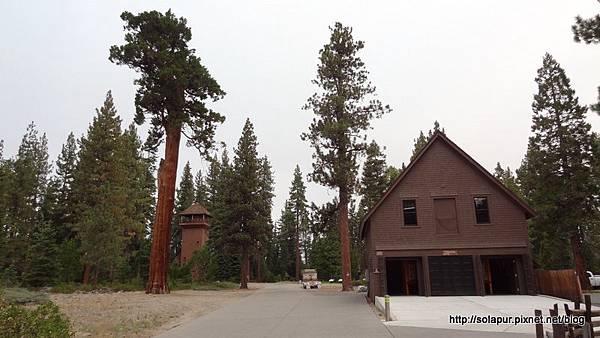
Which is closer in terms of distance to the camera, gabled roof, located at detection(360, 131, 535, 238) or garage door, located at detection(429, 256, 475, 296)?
garage door, located at detection(429, 256, 475, 296)

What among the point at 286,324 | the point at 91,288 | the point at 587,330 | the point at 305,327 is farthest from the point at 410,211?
the point at 91,288

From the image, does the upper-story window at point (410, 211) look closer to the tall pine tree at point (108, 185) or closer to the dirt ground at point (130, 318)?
the dirt ground at point (130, 318)

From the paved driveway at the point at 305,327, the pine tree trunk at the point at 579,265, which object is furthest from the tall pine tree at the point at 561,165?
the paved driveway at the point at 305,327

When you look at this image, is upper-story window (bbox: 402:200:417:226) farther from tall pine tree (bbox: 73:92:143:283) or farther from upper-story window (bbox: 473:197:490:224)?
tall pine tree (bbox: 73:92:143:283)

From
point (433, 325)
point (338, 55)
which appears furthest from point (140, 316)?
point (338, 55)

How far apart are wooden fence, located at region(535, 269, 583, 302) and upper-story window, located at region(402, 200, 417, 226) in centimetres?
703

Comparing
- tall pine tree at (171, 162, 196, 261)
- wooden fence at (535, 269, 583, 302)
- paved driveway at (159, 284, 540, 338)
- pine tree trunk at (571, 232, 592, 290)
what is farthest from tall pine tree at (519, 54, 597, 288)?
tall pine tree at (171, 162, 196, 261)

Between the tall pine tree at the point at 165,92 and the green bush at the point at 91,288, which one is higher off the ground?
the tall pine tree at the point at 165,92

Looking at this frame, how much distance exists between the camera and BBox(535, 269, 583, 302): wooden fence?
61.7 ft

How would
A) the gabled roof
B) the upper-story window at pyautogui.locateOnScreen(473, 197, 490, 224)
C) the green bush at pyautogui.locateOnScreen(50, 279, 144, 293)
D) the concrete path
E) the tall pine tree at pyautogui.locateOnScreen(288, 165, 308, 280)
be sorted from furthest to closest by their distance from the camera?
the tall pine tree at pyautogui.locateOnScreen(288, 165, 308, 280) → the green bush at pyautogui.locateOnScreen(50, 279, 144, 293) → the upper-story window at pyautogui.locateOnScreen(473, 197, 490, 224) → the gabled roof → the concrete path

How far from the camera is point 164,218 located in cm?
2859

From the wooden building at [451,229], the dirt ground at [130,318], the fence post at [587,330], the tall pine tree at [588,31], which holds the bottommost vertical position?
the dirt ground at [130,318]

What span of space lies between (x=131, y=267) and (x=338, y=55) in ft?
111

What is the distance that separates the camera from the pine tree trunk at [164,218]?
2830 cm
